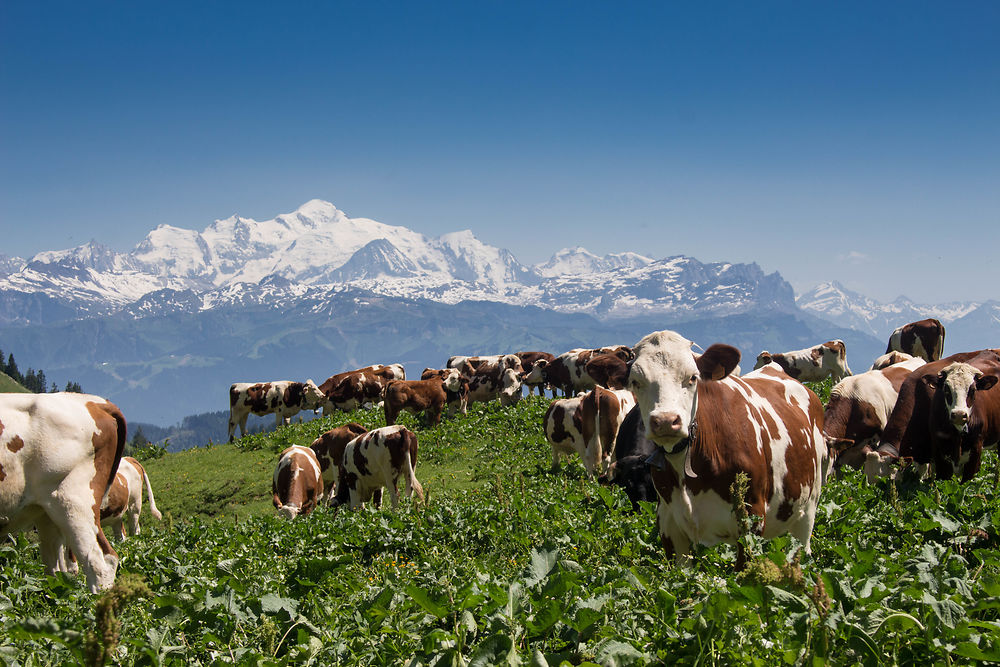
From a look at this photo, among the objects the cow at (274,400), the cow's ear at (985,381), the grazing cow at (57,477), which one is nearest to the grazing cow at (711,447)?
the cow's ear at (985,381)

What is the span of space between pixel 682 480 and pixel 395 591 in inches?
125

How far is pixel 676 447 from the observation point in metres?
6.80

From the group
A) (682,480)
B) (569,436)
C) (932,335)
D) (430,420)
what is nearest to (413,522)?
(682,480)

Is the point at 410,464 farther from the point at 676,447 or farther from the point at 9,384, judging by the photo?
the point at 9,384

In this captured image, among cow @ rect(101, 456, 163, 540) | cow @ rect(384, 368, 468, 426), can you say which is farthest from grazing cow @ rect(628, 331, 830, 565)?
cow @ rect(384, 368, 468, 426)

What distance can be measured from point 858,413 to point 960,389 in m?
4.00

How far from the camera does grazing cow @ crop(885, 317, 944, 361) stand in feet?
106

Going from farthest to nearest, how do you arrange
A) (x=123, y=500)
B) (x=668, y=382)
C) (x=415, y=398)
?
(x=415, y=398) < (x=123, y=500) < (x=668, y=382)

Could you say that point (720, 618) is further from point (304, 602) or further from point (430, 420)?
point (430, 420)

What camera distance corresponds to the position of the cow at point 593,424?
18.6 metres

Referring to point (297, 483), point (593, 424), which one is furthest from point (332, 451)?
point (593, 424)

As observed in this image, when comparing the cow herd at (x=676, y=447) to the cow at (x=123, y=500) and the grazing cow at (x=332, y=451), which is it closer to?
the cow at (x=123, y=500)

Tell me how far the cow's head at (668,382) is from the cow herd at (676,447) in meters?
0.01

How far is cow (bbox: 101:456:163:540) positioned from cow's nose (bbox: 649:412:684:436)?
426 inches
